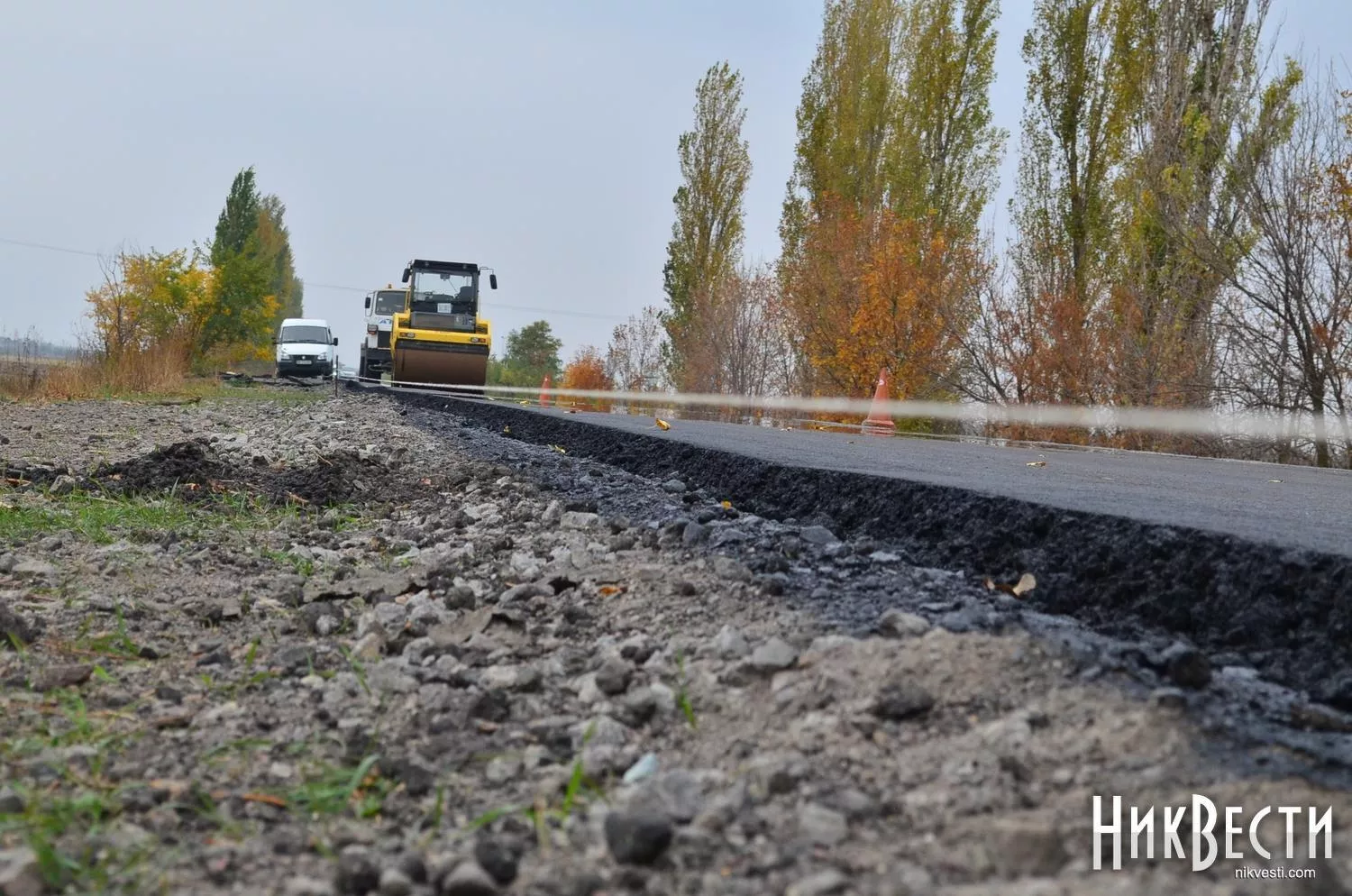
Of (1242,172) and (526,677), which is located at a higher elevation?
(1242,172)

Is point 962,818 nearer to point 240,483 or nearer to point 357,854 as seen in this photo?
point 357,854

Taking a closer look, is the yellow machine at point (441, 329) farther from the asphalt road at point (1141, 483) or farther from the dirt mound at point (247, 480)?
the dirt mound at point (247, 480)

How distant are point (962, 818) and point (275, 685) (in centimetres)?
184

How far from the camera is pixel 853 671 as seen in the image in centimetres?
232

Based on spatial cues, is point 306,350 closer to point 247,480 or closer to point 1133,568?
point 247,480

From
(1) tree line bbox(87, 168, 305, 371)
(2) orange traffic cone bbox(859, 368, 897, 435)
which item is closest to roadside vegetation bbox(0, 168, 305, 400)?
(1) tree line bbox(87, 168, 305, 371)

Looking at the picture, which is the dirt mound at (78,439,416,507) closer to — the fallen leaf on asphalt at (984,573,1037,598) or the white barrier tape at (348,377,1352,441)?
the fallen leaf on asphalt at (984,573,1037,598)

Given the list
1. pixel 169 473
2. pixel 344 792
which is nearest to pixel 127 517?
pixel 169 473

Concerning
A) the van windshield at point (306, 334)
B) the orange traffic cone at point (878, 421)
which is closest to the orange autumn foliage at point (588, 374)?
the van windshield at point (306, 334)

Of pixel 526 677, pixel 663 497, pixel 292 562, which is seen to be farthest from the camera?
pixel 663 497

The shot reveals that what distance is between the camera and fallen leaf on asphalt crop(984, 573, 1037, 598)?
3.22 meters

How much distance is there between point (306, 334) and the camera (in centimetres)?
4141

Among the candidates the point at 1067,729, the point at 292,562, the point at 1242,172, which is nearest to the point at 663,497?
the point at 292,562

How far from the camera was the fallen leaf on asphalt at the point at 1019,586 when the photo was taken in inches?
127
